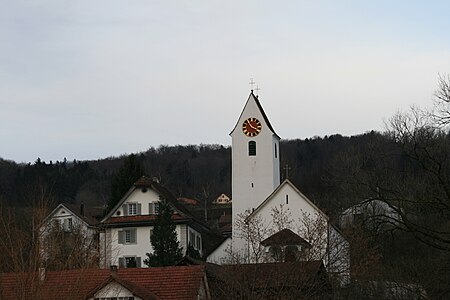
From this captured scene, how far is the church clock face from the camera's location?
69.5 metres

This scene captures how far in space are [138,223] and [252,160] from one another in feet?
35.5

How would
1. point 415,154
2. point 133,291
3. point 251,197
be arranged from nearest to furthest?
1. point 415,154
2. point 133,291
3. point 251,197

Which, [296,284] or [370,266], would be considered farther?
[370,266]

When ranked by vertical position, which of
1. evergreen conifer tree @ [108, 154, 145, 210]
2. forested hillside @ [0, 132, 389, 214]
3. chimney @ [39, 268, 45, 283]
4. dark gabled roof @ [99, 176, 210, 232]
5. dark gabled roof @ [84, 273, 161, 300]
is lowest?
dark gabled roof @ [84, 273, 161, 300]

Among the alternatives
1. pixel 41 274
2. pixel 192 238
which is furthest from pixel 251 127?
pixel 41 274

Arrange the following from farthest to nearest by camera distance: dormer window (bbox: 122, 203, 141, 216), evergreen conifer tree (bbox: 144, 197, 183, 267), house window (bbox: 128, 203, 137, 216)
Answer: house window (bbox: 128, 203, 137, 216)
dormer window (bbox: 122, 203, 141, 216)
evergreen conifer tree (bbox: 144, 197, 183, 267)

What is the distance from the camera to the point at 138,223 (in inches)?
2510

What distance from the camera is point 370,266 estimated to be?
139 ft

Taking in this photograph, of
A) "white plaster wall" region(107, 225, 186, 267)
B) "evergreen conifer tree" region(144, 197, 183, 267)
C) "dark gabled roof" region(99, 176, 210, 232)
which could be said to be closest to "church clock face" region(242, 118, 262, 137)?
"dark gabled roof" region(99, 176, 210, 232)

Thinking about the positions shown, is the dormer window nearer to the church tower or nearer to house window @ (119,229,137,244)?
house window @ (119,229,137,244)

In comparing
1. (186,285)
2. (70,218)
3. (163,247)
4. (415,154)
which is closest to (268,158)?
(163,247)

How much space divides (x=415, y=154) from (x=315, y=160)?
128173mm

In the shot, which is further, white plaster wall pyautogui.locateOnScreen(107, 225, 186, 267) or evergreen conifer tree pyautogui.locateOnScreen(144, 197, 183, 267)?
white plaster wall pyautogui.locateOnScreen(107, 225, 186, 267)

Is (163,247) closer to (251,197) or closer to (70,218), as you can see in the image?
(251,197)
